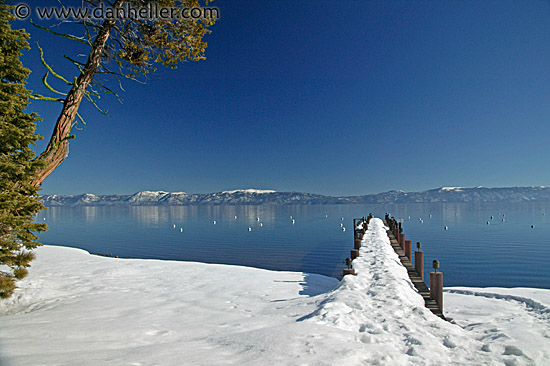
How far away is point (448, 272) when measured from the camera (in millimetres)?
20047

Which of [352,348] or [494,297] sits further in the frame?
[494,297]

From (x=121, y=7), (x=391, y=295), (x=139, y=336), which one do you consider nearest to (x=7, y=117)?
(x=121, y=7)

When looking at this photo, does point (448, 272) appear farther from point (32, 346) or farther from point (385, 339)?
point (32, 346)

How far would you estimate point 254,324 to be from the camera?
19.1ft

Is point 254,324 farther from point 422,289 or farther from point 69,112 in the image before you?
point 422,289

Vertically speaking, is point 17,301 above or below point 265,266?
above

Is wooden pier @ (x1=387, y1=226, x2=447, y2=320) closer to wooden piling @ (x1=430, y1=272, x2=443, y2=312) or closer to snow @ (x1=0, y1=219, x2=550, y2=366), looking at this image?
wooden piling @ (x1=430, y1=272, x2=443, y2=312)

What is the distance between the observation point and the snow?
13.4ft

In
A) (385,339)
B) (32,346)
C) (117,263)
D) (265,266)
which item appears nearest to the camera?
(32,346)

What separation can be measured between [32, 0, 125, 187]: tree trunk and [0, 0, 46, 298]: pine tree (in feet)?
0.81

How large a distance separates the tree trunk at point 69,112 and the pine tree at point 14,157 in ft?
0.81

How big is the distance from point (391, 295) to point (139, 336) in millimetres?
5919

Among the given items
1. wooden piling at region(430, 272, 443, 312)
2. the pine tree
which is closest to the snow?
wooden piling at region(430, 272, 443, 312)

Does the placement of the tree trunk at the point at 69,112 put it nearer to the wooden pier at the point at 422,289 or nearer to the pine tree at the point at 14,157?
the pine tree at the point at 14,157
